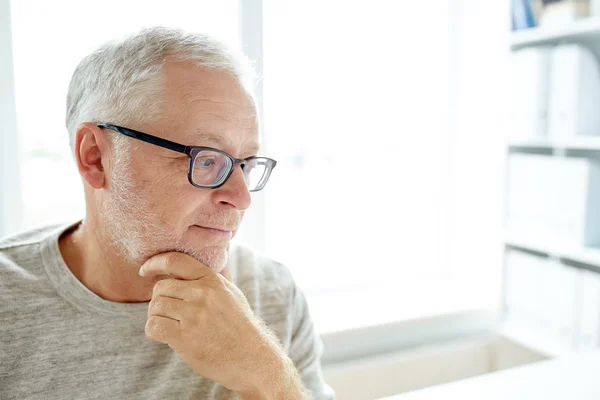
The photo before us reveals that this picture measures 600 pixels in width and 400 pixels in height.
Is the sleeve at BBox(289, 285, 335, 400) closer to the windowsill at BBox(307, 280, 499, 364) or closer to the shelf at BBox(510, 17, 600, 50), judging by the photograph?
the windowsill at BBox(307, 280, 499, 364)

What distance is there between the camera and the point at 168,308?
3.48ft

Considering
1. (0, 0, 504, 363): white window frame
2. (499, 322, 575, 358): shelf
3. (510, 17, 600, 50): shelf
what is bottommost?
(499, 322, 575, 358): shelf

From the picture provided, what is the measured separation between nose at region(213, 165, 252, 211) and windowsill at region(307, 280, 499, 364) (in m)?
1.10

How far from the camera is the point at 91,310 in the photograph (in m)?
1.16

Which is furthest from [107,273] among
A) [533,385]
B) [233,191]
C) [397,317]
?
[397,317]

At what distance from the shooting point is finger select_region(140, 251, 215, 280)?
1097mm

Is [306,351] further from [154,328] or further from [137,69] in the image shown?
[137,69]

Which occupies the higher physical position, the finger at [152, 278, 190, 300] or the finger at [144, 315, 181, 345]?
the finger at [152, 278, 190, 300]

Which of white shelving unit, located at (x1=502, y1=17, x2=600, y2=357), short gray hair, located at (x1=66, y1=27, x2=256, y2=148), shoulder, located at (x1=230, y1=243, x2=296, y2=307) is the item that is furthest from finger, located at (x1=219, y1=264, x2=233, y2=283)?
white shelving unit, located at (x1=502, y1=17, x2=600, y2=357)

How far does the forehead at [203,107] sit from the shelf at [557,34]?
138 cm

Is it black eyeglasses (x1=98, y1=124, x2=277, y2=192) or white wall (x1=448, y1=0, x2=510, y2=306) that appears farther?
white wall (x1=448, y1=0, x2=510, y2=306)

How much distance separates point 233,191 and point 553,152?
1.84m

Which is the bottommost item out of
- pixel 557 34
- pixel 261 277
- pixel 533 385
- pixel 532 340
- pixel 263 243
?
pixel 532 340

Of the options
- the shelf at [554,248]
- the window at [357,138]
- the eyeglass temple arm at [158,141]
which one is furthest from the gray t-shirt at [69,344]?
the shelf at [554,248]
